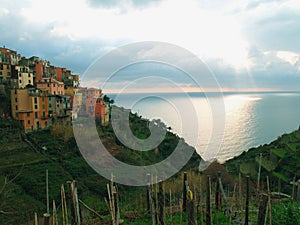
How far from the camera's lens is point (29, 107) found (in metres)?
14.7

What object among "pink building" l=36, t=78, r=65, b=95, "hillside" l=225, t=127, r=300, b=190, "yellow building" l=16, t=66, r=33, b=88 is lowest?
"hillside" l=225, t=127, r=300, b=190

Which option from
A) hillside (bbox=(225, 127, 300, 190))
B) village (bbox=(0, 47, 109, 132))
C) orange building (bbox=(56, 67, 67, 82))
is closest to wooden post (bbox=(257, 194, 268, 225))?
hillside (bbox=(225, 127, 300, 190))

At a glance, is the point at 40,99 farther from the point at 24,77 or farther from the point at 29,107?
the point at 24,77

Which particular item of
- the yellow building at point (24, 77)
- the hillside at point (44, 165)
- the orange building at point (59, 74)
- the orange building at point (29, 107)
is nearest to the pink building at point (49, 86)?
the yellow building at point (24, 77)

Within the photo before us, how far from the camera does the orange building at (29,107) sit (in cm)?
1443

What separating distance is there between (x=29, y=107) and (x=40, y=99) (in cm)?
83

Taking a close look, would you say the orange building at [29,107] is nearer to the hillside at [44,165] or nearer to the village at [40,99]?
the village at [40,99]

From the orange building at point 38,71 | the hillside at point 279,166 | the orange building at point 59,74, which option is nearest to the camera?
the hillside at point 279,166

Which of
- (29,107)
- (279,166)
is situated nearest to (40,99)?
(29,107)

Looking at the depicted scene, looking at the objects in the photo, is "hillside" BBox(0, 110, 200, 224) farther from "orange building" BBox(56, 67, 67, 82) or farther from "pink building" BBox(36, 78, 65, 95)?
"orange building" BBox(56, 67, 67, 82)

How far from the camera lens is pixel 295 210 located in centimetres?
317

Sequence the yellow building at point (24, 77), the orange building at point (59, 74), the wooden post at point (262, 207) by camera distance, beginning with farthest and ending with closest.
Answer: the orange building at point (59, 74) < the yellow building at point (24, 77) < the wooden post at point (262, 207)

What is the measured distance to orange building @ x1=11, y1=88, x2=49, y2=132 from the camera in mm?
14425

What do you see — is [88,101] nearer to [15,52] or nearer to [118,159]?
[118,159]
